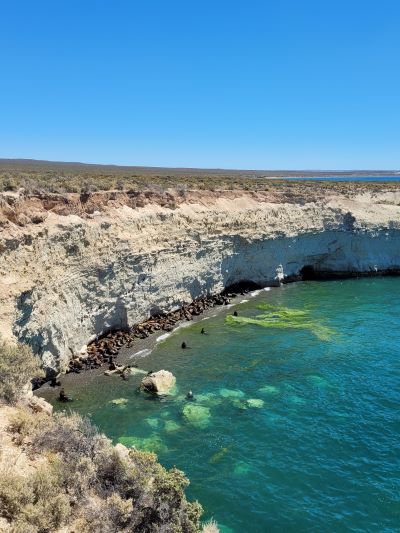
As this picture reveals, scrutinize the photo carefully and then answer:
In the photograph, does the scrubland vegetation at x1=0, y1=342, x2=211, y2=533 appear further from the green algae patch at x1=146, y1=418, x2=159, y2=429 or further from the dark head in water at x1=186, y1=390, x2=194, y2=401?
the dark head in water at x1=186, y1=390, x2=194, y2=401

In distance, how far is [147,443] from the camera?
57.1 ft

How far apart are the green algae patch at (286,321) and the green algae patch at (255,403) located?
376 inches

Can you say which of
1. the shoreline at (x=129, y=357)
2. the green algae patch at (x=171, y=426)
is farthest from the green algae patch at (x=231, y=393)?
the shoreline at (x=129, y=357)

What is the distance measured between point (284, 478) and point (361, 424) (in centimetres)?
490

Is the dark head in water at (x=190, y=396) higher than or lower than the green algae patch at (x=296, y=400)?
lower

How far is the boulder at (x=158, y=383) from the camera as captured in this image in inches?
849

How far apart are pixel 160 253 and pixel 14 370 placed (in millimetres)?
19165

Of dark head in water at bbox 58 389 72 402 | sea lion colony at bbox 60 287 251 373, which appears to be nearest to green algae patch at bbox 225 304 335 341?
sea lion colony at bbox 60 287 251 373

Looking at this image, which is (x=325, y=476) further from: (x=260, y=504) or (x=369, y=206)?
(x=369, y=206)

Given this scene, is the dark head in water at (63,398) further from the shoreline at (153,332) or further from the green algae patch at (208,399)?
the green algae patch at (208,399)

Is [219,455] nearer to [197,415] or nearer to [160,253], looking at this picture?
[197,415]

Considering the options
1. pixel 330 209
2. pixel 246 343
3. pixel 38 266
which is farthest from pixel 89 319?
pixel 330 209

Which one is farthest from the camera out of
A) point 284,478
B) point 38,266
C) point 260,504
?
point 38,266

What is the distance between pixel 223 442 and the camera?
56.8ft
